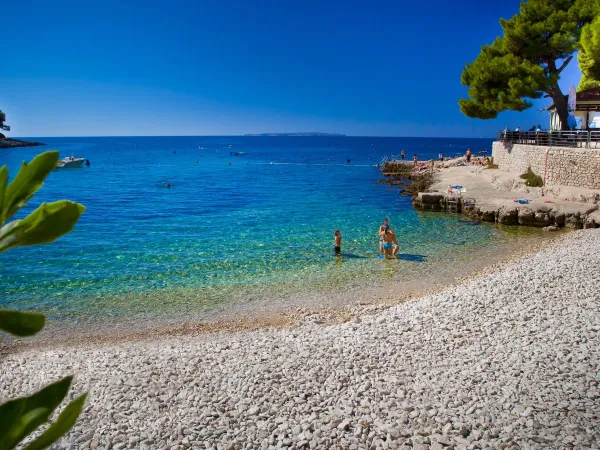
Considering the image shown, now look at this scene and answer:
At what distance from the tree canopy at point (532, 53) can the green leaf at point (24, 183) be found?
1379 inches

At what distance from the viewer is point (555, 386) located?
7.67m

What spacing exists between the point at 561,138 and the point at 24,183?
3253cm

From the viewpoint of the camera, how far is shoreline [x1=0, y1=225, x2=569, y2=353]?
1166 centimetres

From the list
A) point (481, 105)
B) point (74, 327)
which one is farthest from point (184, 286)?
point (481, 105)

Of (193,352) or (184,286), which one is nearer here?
(193,352)

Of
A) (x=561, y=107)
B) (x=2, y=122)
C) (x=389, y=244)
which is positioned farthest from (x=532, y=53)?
(x=2, y=122)

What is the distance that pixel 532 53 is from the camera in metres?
33.0

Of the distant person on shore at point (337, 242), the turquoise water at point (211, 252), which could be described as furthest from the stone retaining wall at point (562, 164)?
the distant person on shore at point (337, 242)

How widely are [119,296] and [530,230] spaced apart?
62.2ft

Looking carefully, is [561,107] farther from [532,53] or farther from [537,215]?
[537,215]

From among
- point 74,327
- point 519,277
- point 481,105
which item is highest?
point 481,105

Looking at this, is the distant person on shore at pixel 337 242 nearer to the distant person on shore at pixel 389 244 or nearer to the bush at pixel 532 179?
the distant person on shore at pixel 389 244

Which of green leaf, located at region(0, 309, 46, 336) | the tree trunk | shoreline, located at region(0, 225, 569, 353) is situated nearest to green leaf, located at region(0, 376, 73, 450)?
green leaf, located at region(0, 309, 46, 336)

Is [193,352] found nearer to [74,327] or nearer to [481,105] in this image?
[74,327]
